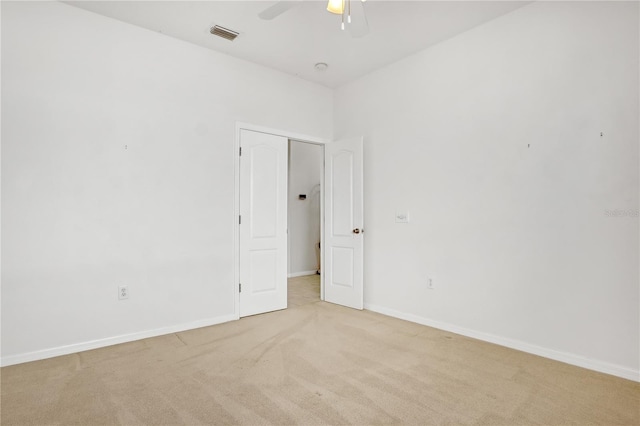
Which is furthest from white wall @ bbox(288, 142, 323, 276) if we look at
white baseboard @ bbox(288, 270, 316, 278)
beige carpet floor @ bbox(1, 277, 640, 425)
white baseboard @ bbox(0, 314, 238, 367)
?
beige carpet floor @ bbox(1, 277, 640, 425)

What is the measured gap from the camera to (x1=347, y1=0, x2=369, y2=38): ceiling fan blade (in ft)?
7.70

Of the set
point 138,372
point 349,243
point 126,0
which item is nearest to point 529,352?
point 349,243

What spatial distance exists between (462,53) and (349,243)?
248cm

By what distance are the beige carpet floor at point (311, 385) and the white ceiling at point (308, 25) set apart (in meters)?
2.59

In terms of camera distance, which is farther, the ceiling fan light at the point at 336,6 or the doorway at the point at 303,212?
the doorway at the point at 303,212

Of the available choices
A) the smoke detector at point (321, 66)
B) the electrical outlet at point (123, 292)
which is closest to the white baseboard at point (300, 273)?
the electrical outlet at point (123, 292)

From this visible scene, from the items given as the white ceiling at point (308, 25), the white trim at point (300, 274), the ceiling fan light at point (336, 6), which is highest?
the white ceiling at point (308, 25)

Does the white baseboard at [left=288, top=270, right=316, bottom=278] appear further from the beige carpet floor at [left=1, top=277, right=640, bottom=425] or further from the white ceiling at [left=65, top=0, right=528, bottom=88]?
the white ceiling at [left=65, top=0, right=528, bottom=88]

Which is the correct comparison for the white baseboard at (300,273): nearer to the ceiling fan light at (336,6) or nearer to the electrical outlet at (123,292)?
the electrical outlet at (123,292)

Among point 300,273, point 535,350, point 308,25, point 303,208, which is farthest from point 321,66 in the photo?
point 300,273

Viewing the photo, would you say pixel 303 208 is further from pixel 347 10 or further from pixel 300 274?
pixel 347 10

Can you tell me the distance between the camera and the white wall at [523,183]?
256 cm

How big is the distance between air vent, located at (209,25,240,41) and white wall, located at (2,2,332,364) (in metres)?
0.40

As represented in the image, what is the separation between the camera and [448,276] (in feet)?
11.6
